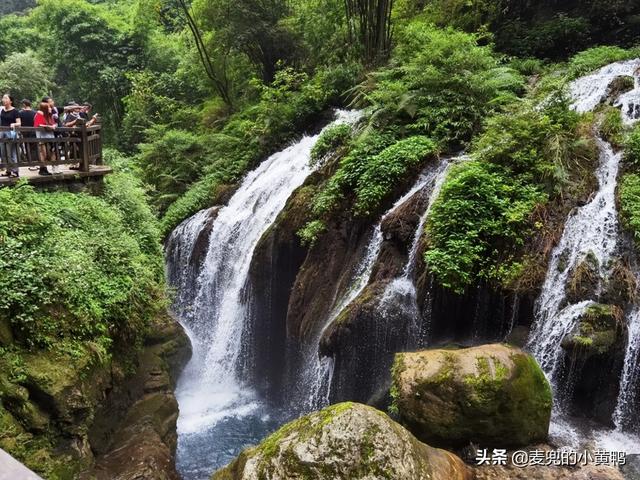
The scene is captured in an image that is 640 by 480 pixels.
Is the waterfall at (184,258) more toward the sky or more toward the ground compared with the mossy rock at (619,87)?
more toward the ground

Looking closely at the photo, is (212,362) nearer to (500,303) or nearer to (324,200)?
(324,200)

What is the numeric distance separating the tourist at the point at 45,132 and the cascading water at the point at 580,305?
9277mm

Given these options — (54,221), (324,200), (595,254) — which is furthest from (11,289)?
(595,254)

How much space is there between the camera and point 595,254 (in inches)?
286

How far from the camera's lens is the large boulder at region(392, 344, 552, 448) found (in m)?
5.85

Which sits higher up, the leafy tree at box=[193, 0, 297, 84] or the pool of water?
the leafy tree at box=[193, 0, 297, 84]

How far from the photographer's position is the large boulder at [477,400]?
19.2 ft

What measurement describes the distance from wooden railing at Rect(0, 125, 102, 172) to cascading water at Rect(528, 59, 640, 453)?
30.1 ft

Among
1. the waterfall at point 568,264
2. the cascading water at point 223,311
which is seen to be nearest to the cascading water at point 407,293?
the waterfall at point 568,264

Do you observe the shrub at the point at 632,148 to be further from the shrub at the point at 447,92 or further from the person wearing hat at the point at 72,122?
the person wearing hat at the point at 72,122

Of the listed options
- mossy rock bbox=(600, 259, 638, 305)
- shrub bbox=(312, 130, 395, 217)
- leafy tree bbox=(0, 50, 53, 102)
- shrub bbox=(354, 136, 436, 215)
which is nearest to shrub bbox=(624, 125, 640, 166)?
mossy rock bbox=(600, 259, 638, 305)

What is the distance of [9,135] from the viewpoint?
929cm

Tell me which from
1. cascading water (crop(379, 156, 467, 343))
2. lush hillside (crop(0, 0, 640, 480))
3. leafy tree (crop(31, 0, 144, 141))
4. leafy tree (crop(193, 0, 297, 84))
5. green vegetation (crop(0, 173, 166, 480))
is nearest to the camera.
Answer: green vegetation (crop(0, 173, 166, 480))

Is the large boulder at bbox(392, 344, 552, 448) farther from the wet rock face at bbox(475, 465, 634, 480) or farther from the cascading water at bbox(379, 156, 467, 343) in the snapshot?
the cascading water at bbox(379, 156, 467, 343)
